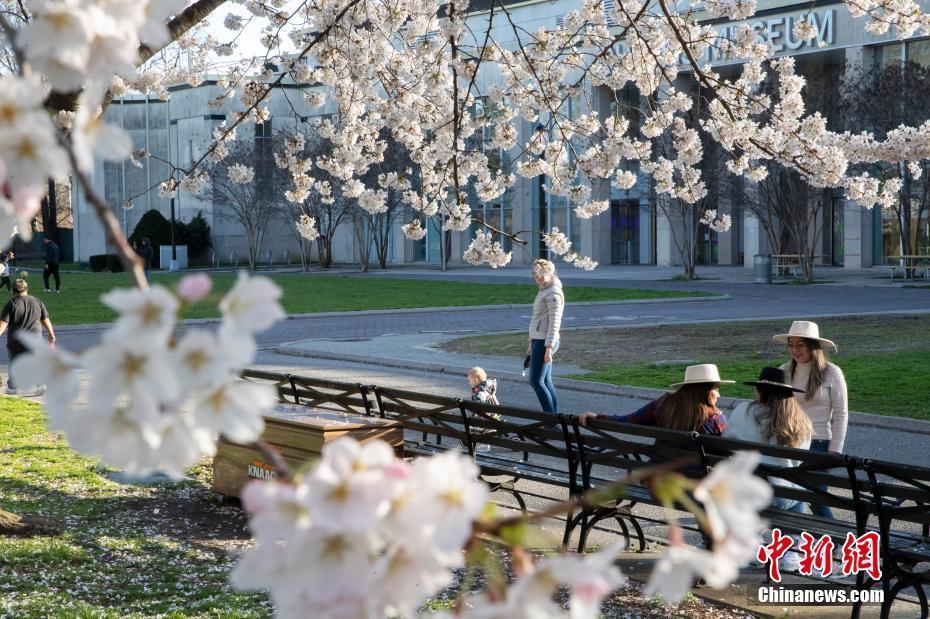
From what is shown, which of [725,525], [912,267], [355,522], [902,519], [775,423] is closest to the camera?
[355,522]

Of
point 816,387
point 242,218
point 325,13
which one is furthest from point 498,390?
point 242,218

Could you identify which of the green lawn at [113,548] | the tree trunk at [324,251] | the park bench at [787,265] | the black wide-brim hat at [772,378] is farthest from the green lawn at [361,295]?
the black wide-brim hat at [772,378]

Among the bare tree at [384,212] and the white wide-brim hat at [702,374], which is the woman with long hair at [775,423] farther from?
the bare tree at [384,212]

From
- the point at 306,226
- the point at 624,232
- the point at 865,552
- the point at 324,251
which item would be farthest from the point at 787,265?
the point at 865,552

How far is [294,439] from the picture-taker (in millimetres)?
8156

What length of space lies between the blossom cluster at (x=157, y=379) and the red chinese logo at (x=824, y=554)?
5.12 meters

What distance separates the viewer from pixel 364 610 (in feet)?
4.62

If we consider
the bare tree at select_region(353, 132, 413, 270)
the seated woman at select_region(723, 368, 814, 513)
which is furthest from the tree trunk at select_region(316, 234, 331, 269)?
the seated woman at select_region(723, 368, 814, 513)

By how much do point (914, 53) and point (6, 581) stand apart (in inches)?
1752

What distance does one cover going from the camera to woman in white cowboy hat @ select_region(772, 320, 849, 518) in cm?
750

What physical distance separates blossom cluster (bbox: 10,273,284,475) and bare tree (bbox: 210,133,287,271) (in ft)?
181

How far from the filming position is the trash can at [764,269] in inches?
1537

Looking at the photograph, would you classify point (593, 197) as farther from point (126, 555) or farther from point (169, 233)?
point (126, 555)

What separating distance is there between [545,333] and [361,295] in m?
23.4
